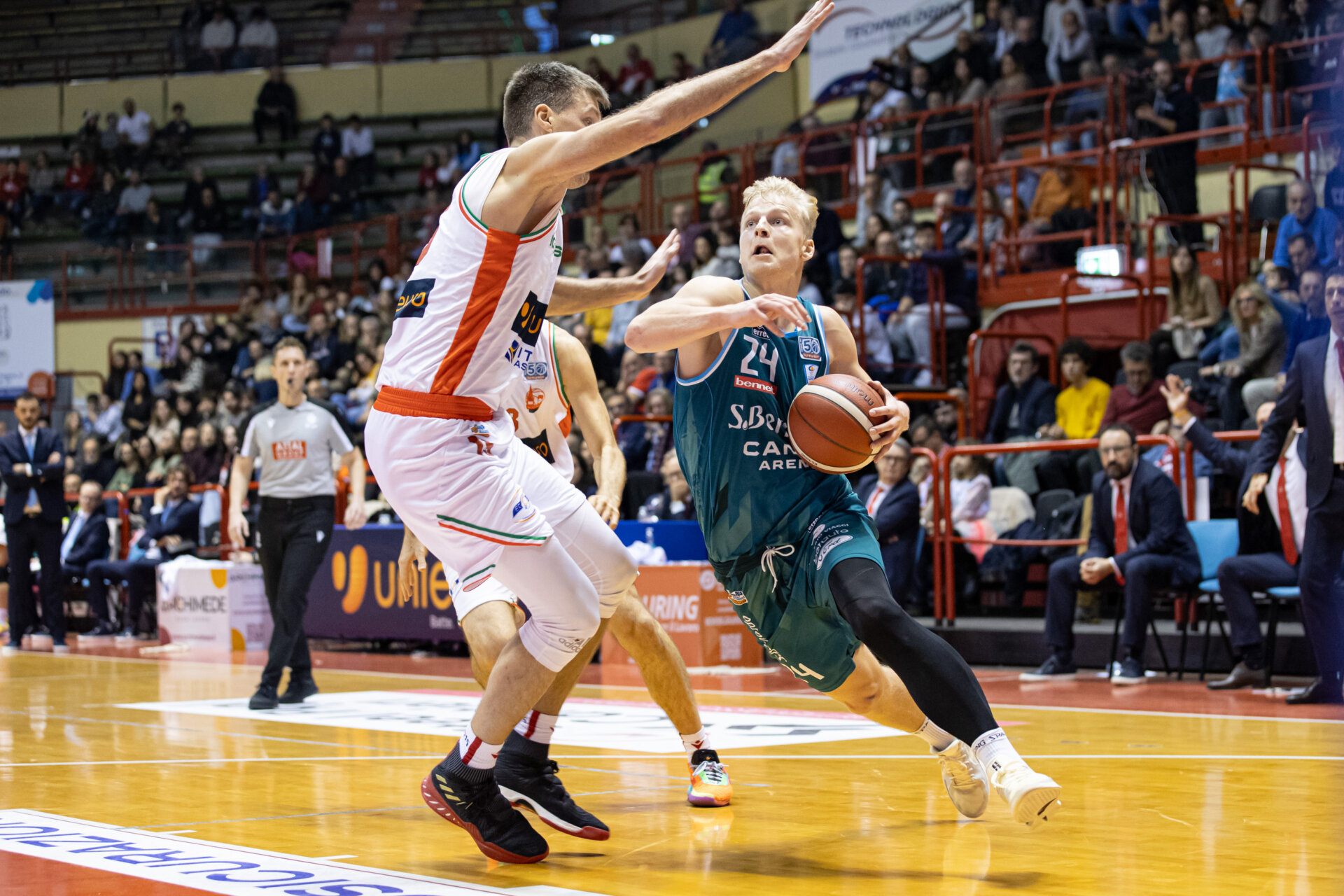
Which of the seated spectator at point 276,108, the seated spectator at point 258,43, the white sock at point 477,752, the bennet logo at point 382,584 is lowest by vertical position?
the bennet logo at point 382,584

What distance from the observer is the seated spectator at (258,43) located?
27484 mm

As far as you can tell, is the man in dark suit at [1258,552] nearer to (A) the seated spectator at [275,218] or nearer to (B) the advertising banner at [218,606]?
(B) the advertising banner at [218,606]

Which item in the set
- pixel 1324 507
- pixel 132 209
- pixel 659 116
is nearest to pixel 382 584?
pixel 1324 507

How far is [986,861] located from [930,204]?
14151 mm

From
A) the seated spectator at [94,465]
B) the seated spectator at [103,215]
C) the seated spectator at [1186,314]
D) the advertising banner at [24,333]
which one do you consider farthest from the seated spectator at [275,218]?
the seated spectator at [1186,314]

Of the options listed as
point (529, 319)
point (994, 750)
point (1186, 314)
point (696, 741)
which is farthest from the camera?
point (1186, 314)

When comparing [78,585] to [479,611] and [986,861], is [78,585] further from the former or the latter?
[986,861]

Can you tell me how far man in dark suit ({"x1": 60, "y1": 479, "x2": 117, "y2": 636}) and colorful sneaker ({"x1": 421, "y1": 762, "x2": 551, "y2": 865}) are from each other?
13440 millimetres

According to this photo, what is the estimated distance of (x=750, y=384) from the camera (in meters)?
4.54

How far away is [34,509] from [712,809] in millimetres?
10938

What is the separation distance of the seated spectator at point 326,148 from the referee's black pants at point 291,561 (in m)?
17.9

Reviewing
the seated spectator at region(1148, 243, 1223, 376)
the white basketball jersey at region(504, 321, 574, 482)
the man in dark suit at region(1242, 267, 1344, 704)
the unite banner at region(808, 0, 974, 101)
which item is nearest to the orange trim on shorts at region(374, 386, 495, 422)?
the white basketball jersey at region(504, 321, 574, 482)

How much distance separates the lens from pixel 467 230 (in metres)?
3.88

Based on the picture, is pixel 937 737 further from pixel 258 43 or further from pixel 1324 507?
pixel 258 43
